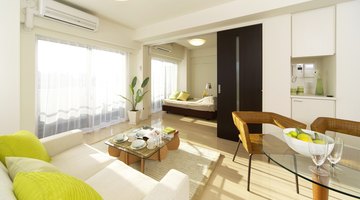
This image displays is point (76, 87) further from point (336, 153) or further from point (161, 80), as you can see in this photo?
point (336, 153)

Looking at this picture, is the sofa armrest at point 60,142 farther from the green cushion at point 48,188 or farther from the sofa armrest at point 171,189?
the sofa armrest at point 171,189

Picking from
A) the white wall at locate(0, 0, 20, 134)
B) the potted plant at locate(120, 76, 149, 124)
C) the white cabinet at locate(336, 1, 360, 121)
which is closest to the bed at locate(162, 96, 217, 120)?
the potted plant at locate(120, 76, 149, 124)

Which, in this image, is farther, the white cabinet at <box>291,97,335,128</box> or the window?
the window

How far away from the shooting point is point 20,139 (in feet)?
4.03

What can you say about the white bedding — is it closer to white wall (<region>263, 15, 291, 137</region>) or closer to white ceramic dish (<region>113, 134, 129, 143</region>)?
white wall (<region>263, 15, 291, 137</region>)

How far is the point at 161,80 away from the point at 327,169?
5.21 meters

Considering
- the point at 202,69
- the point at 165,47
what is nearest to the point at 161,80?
the point at 165,47

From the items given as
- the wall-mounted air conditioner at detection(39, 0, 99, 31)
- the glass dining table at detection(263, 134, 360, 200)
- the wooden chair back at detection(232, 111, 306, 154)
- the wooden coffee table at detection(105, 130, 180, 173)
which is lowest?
the wooden coffee table at detection(105, 130, 180, 173)

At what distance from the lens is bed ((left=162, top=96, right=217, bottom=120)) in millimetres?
4496

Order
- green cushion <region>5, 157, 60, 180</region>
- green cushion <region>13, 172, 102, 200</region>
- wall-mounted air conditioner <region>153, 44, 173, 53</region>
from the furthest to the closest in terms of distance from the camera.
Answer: wall-mounted air conditioner <region>153, 44, 173, 53</region>, green cushion <region>5, 157, 60, 180</region>, green cushion <region>13, 172, 102, 200</region>

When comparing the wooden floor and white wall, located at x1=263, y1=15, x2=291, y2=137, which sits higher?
white wall, located at x1=263, y1=15, x2=291, y2=137

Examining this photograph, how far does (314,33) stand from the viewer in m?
2.33

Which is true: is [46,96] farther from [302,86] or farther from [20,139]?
[302,86]

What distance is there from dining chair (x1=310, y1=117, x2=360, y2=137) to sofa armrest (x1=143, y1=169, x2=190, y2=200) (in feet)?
5.18
